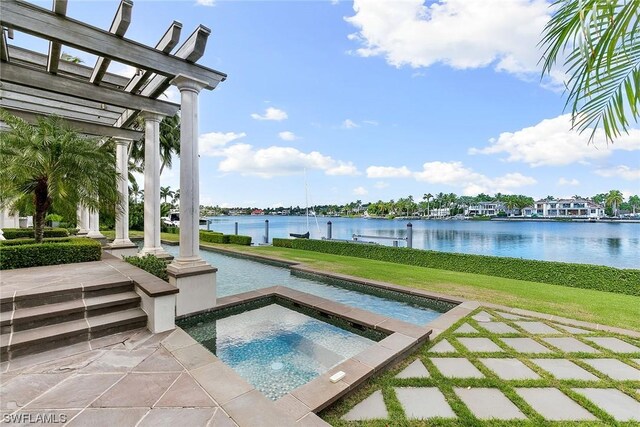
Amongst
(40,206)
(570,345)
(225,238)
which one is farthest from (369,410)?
(225,238)

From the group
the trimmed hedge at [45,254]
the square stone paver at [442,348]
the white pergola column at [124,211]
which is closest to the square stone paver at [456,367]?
the square stone paver at [442,348]

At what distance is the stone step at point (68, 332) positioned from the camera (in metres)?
2.93

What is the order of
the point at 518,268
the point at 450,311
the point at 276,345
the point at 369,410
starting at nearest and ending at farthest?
the point at 369,410
the point at 276,345
the point at 450,311
the point at 518,268

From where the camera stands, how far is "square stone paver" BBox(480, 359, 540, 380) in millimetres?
2898

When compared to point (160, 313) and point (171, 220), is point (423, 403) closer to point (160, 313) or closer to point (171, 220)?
point (160, 313)

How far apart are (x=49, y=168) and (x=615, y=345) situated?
1014 cm

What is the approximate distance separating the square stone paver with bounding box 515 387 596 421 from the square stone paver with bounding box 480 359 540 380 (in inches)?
8.2

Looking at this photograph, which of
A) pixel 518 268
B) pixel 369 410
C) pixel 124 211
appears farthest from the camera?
pixel 518 268

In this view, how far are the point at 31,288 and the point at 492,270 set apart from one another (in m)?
11.0

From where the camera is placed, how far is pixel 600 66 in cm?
162

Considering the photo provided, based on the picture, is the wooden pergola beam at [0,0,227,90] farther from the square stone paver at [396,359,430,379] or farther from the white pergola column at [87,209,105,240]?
the white pergola column at [87,209,105,240]

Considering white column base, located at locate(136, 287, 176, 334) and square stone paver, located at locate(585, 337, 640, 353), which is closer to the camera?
square stone paver, located at locate(585, 337, 640, 353)

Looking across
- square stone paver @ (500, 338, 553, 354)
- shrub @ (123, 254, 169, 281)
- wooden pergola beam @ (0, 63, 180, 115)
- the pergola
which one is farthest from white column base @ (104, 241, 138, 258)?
square stone paver @ (500, 338, 553, 354)

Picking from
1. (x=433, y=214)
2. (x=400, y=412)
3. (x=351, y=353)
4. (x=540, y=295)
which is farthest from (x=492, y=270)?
(x=433, y=214)
